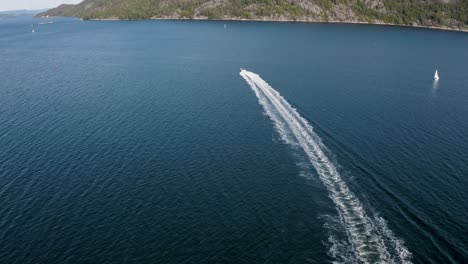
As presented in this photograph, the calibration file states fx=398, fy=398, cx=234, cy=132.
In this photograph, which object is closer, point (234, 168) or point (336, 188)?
point (336, 188)

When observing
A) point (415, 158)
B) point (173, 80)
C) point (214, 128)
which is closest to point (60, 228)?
point (214, 128)

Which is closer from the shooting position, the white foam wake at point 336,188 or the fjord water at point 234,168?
the white foam wake at point 336,188

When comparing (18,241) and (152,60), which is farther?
(152,60)

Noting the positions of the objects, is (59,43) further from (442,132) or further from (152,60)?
(442,132)

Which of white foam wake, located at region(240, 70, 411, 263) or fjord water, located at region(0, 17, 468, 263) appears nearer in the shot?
white foam wake, located at region(240, 70, 411, 263)
